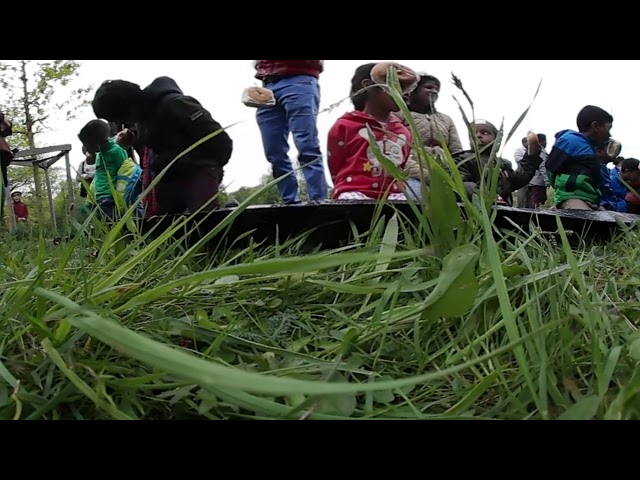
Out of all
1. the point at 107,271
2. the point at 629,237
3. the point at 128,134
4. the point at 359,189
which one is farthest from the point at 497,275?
the point at 128,134

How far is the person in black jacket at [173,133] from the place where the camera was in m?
1.45

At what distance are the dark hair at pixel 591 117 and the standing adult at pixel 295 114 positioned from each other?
65.7 inches

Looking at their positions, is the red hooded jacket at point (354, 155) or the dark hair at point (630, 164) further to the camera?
the dark hair at point (630, 164)

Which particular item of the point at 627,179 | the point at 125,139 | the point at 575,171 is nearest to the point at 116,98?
the point at 125,139

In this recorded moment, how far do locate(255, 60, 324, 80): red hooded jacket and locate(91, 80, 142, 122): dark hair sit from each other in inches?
19.8

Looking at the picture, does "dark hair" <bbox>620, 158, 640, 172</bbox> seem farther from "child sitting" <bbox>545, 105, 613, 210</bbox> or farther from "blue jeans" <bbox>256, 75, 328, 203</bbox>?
"blue jeans" <bbox>256, 75, 328, 203</bbox>

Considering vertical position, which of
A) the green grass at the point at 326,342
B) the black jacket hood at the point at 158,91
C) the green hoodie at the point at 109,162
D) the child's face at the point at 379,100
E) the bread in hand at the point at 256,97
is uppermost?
the black jacket hood at the point at 158,91

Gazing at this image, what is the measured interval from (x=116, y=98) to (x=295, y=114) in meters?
0.63

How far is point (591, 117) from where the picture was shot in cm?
288

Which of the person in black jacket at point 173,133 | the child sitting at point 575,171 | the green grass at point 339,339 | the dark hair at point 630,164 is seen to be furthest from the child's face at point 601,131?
the green grass at point 339,339

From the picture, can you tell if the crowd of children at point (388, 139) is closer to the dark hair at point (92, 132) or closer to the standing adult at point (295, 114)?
the standing adult at point (295, 114)

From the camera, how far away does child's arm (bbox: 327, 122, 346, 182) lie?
1724 millimetres
